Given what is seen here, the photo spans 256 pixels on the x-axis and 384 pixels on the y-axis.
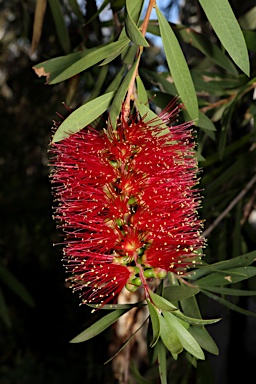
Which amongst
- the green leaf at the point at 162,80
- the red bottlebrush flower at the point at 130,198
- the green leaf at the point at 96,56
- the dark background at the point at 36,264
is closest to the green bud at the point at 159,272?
the red bottlebrush flower at the point at 130,198

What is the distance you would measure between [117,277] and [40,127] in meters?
3.34

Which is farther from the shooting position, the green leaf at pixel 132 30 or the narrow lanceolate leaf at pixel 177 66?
the narrow lanceolate leaf at pixel 177 66

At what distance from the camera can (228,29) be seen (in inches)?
30.5

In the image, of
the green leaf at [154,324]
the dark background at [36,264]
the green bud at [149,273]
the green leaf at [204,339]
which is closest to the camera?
the green leaf at [154,324]

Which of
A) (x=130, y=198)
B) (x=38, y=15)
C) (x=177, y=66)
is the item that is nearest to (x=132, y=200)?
(x=130, y=198)

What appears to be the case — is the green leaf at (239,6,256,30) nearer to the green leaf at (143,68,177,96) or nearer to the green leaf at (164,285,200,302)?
the green leaf at (143,68,177,96)

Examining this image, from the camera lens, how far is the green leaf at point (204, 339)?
0.91 m

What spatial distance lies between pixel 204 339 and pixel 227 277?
109 mm

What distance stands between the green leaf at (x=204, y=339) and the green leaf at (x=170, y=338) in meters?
0.19

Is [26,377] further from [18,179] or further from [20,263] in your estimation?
[18,179]

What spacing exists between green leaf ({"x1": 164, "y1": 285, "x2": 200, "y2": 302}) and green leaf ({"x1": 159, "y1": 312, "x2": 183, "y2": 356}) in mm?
46

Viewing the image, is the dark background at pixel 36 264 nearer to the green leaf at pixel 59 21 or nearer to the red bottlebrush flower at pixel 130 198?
the green leaf at pixel 59 21

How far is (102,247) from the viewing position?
31.5 inches

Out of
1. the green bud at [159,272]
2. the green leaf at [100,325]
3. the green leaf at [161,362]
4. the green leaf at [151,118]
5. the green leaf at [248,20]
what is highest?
the green leaf at [248,20]
